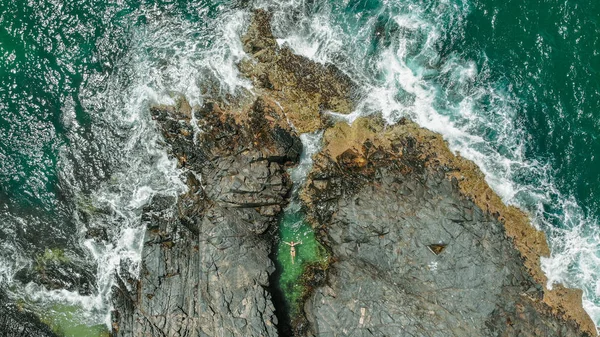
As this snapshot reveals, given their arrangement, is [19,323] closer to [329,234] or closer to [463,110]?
[329,234]

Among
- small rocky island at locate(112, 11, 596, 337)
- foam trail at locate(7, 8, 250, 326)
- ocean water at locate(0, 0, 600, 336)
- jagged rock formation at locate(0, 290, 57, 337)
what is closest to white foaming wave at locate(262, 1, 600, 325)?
ocean water at locate(0, 0, 600, 336)

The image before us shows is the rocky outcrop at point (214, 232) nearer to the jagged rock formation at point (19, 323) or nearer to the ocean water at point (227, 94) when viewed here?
the ocean water at point (227, 94)

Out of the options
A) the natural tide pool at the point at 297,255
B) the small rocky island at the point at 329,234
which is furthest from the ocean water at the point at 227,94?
the natural tide pool at the point at 297,255

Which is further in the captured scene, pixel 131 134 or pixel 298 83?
pixel 131 134

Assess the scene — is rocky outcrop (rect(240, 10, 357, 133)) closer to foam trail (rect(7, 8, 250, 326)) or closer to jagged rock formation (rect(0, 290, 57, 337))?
Result: foam trail (rect(7, 8, 250, 326))

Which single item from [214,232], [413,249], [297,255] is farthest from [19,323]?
[413,249]

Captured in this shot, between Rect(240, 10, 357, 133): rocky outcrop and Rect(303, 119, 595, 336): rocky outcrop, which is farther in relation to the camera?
Rect(240, 10, 357, 133): rocky outcrop

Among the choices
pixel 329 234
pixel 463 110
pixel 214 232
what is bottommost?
pixel 329 234
